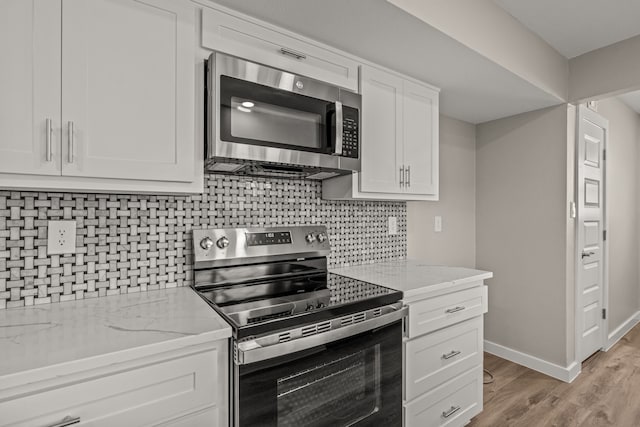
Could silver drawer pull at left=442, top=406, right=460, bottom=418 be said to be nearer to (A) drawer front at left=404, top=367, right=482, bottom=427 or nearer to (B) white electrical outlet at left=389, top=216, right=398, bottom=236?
(A) drawer front at left=404, top=367, right=482, bottom=427

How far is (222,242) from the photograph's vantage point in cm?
164

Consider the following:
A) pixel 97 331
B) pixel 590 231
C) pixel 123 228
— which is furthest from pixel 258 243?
pixel 590 231

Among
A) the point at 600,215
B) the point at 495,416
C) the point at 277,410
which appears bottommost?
the point at 495,416

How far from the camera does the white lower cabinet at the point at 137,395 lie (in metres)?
0.83

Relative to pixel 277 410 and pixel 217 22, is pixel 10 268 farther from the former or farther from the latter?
pixel 217 22

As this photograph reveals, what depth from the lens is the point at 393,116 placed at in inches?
78.2

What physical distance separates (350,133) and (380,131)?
0.28 metres

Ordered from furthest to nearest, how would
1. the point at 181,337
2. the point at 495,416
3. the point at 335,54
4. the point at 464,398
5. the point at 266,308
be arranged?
1. the point at 495,416
2. the point at 464,398
3. the point at 335,54
4. the point at 266,308
5. the point at 181,337

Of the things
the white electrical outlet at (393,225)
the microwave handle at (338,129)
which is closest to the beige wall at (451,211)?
the white electrical outlet at (393,225)

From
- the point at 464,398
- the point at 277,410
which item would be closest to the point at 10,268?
the point at 277,410

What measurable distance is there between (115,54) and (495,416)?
270 centimetres

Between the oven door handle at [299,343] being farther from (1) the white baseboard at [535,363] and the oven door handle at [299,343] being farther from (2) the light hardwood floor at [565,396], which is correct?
(1) the white baseboard at [535,363]

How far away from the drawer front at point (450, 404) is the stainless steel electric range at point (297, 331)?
0.54 feet

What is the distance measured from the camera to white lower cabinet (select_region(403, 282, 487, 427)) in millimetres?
1657
